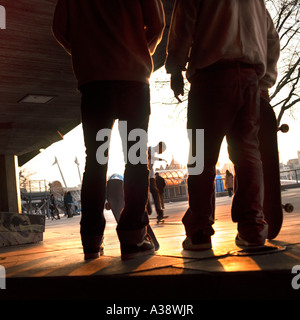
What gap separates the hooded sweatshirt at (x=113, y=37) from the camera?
2764mm

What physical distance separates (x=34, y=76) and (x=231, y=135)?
7870 millimetres

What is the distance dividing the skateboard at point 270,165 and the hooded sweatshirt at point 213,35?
0.37 metres

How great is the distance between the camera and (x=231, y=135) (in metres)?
2.83

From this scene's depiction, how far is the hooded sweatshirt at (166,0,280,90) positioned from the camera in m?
2.70

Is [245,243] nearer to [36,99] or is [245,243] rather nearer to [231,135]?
[231,135]

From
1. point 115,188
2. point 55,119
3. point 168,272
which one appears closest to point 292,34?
point 55,119

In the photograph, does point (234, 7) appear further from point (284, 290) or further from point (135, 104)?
point (284, 290)

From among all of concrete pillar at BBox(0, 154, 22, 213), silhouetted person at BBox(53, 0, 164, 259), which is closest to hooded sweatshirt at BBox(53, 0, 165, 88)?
silhouetted person at BBox(53, 0, 164, 259)

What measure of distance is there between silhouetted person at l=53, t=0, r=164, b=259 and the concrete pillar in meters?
16.4

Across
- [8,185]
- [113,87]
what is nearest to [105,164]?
[113,87]

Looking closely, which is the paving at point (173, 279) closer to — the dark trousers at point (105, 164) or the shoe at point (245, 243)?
Answer: the shoe at point (245, 243)

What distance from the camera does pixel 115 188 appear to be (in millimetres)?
4996

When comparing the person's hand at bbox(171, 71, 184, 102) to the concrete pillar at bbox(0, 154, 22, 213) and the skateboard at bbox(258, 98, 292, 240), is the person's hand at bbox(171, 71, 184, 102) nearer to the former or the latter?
the skateboard at bbox(258, 98, 292, 240)
